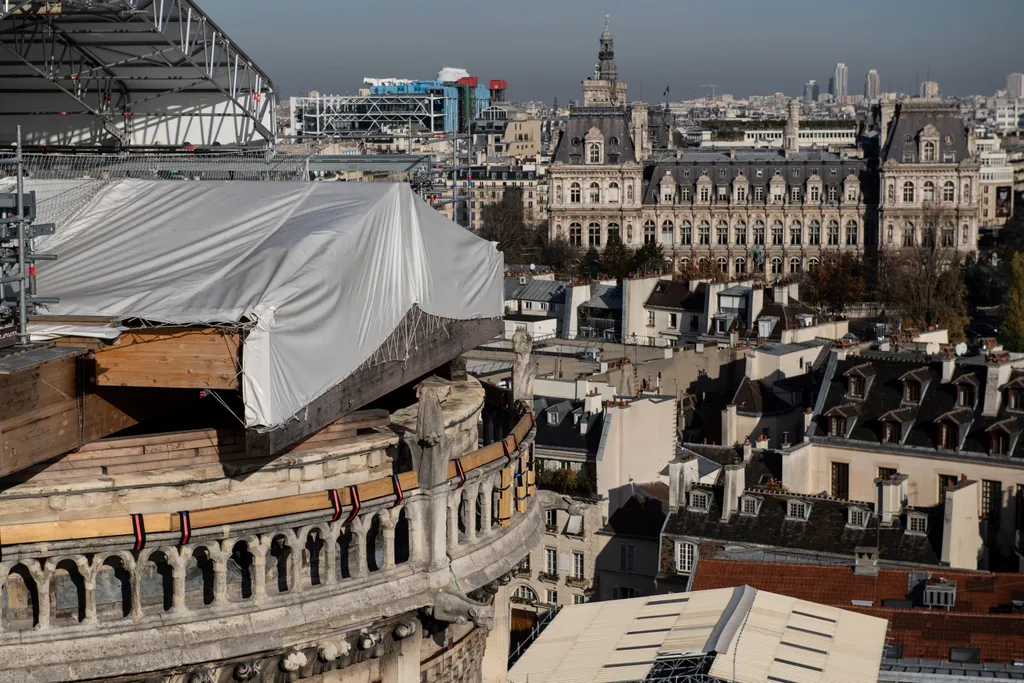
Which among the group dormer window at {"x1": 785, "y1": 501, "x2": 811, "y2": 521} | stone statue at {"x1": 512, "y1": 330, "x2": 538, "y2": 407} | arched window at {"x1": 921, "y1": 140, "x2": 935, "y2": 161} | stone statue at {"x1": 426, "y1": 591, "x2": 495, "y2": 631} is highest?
arched window at {"x1": 921, "y1": 140, "x2": 935, "y2": 161}

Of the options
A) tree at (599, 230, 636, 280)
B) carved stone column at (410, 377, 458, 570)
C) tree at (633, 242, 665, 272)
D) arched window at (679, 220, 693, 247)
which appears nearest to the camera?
carved stone column at (410, 377, 458, 570)

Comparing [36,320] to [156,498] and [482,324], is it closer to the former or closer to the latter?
[156,498]

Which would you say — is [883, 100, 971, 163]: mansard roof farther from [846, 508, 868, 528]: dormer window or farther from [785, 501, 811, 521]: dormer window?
[846, 508, 868, 528]: dormer window

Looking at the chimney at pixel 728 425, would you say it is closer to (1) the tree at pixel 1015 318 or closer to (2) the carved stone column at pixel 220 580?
(1) the tree at pixel 1015 318

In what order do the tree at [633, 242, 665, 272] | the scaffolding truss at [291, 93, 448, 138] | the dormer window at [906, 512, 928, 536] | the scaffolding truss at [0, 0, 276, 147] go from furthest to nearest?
the scaffolding truss at [291, 93, 448, 138]
the tree at [633, 242, 665, 272]
the dormer window at [906, 512, 928, 536]
the scaffolding truss at [0, 0, 276, 147]

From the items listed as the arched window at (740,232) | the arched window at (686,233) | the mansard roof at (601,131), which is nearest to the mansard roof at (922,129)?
the arched window at (740,232)

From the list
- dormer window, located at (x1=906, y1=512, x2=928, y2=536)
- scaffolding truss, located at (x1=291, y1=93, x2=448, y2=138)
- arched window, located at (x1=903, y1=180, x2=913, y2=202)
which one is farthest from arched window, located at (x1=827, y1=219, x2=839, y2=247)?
dormer window, located at (x1=906, y1=512, x2=928, y2=536)

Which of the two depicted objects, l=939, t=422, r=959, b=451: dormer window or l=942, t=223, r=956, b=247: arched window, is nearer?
l=939, t=422, r=959, b=451: dormer window
